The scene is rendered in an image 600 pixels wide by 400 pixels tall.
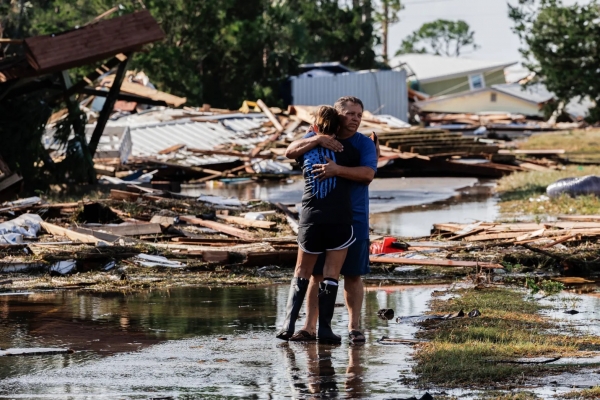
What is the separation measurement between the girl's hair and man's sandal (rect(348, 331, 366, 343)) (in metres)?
1.50

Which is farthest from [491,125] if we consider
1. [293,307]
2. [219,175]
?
[293,307]

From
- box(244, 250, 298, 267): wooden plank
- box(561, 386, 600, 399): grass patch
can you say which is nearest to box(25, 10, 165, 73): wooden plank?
box(244, 250, 298, 267): wooden plank

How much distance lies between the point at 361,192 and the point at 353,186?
95 millimetres

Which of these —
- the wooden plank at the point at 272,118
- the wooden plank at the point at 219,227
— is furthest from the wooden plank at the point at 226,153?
the wooden plank at the point at 219,227

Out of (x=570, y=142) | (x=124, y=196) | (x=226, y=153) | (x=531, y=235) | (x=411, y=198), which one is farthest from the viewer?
(x=570, y=142)

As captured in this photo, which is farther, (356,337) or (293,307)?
(293,307)

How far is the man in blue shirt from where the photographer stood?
8.46 meters

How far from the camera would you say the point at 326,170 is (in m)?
8.40

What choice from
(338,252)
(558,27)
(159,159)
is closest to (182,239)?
(338,252)

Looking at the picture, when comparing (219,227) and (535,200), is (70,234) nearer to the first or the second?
(219,227)

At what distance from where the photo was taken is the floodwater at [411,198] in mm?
19344

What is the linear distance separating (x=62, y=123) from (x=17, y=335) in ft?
52.5

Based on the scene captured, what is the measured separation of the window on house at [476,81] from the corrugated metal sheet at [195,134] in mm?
56391

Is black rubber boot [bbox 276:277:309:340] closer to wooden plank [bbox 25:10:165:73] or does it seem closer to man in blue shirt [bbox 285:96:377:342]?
man in blue shirt [bbox 285:96:377:342]
